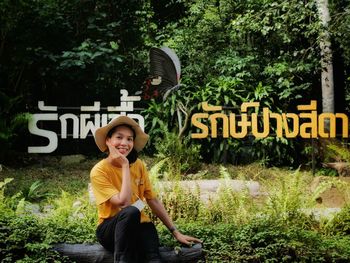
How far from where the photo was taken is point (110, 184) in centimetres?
372

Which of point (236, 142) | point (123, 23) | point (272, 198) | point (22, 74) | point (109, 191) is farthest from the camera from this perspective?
point (123, 23)

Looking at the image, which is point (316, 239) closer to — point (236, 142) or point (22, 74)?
point (236, 142)

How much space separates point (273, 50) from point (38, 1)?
4924 millimetres

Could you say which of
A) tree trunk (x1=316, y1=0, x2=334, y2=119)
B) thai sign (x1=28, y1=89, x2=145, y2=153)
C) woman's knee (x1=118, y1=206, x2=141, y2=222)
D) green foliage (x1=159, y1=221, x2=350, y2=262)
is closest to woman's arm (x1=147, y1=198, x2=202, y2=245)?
green foliage (x1=159, y1=221, x2=350, y2=262)

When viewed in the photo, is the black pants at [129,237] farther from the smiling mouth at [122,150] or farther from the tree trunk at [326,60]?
the tree trunk at [326,60]

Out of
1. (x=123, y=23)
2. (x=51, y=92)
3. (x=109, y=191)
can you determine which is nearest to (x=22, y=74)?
(x=51, y=92)

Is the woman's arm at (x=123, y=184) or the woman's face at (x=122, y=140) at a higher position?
the woman's face at (x=122, y=140)

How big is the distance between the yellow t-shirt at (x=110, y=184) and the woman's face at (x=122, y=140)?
138mm

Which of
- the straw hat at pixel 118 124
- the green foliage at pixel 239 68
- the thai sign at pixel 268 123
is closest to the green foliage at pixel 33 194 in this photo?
the thai sign at pixel 268 123

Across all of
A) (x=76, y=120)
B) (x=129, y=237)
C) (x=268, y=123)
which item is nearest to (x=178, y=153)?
(x=268, y=123)

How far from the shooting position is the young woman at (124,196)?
11.7ft

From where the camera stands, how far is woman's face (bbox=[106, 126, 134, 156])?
148 inches

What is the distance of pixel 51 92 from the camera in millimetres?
11109

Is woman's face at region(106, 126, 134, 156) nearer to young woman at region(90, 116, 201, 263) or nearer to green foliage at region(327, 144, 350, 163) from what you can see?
young woman at region(90, 116, 201, 263)
